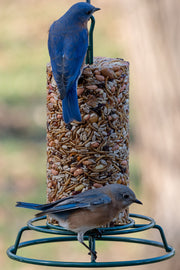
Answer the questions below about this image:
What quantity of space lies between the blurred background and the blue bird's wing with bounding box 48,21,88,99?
2.13 metres

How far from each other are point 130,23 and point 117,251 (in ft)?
9.51

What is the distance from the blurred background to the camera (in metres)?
6.35

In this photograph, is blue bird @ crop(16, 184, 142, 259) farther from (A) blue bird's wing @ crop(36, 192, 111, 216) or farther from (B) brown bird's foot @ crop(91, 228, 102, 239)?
(B) brown bird's foot @ crop(91, 228, 102, 239)

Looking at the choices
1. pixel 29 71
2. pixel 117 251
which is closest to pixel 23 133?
pixel 29 71

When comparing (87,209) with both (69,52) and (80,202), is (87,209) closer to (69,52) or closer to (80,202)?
(80,202)

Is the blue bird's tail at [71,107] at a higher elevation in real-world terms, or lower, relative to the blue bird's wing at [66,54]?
lower

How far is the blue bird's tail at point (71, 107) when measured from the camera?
13.6ft

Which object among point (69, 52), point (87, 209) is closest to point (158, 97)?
point (69, 52)

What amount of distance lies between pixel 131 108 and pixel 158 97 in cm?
83

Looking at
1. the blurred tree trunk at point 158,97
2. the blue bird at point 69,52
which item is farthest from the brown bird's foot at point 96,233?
the blurred tree trunk at point 158,97

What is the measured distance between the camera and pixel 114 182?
177 inches

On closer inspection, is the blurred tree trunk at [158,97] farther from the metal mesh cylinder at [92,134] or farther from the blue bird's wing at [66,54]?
the blue bird's wing at [66,54]

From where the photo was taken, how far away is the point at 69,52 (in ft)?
13.9

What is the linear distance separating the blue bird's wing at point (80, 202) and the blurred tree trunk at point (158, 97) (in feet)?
7.62
